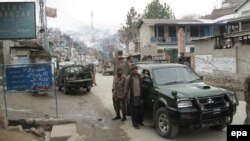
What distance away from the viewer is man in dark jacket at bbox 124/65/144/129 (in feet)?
35.0

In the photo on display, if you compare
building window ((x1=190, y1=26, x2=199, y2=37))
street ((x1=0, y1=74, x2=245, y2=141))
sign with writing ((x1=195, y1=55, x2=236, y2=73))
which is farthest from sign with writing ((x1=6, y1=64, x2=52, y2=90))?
building window ((x1=190, y1=26, x2=199, y2=37))

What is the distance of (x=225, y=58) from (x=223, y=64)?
1.63 ft

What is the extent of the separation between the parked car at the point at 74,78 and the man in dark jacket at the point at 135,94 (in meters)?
11.6

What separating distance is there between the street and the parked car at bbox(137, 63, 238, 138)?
46cm

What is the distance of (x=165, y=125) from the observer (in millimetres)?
9438

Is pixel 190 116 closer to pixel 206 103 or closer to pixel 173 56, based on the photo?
pixel 206 103

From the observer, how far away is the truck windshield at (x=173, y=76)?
1038cm

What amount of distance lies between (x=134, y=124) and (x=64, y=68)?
13034mm

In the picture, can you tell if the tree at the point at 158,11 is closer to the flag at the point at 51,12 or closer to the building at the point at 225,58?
the flag at the point at 51,12

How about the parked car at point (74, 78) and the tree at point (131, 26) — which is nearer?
the parked car at point (74, 78)

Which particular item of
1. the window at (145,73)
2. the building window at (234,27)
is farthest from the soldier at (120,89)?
the building window at (234,27)

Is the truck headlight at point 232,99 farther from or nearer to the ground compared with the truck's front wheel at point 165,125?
farther from the ground

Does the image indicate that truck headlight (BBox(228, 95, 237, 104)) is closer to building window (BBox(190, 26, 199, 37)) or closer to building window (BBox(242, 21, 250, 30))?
building window (BBox(242, 21, 250, 30))

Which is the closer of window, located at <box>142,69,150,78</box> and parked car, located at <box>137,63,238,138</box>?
parked car, located at <box>137,63,238,138</box>
